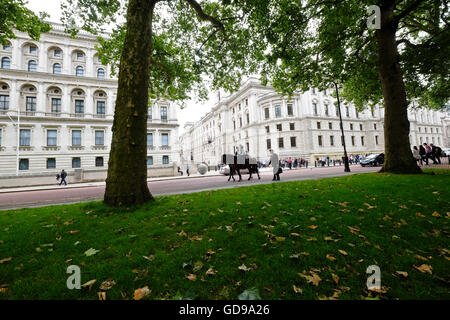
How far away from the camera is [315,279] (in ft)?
6.68

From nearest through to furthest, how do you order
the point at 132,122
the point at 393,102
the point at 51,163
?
the point at 132,122
the point at 393,102
the point at 51,163

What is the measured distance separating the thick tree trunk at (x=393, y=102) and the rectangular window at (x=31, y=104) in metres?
40.5

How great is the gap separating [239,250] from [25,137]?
37254 millimetres

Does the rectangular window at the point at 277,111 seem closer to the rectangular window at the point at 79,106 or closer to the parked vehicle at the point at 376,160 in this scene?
the parked vehicle at the point at 376,160

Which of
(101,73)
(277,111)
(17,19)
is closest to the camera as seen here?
(17,19)

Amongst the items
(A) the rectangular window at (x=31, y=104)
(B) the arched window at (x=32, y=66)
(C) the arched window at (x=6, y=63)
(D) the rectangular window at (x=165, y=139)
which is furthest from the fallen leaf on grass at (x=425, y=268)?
(C) the arched window at (x=6, y=63)

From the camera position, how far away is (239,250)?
2703 mm

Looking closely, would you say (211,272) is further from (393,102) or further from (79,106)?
(79,106)

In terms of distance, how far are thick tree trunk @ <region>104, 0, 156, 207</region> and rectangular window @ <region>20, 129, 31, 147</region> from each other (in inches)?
1275

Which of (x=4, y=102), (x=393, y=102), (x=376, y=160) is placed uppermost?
(x=4, y=102)

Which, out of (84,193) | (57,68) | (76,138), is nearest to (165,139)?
(76,138)

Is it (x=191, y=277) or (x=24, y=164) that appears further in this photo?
(x=24, y=164)

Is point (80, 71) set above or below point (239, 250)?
A: above
